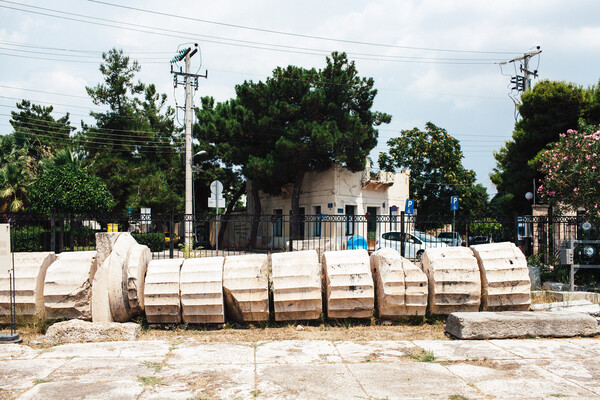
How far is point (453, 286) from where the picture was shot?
7121mm

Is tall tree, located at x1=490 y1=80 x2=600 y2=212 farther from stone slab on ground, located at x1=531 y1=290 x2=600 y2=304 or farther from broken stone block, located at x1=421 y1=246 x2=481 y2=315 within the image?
broken stone block, located at x1=421 y1=246 x2=481 y2=315

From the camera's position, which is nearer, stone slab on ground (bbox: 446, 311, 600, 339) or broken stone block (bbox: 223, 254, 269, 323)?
stone slab on ground (bbox: 446, 311, 600, 339)

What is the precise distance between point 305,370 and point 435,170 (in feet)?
115

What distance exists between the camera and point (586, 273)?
10211mm

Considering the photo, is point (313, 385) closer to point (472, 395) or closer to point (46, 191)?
point (472, 395)

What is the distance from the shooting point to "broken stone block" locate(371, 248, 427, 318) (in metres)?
6.95

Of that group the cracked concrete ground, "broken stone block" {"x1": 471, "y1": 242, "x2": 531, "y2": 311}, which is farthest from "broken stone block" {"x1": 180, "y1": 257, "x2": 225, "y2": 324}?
"broken stone block" {"x1": 471, "y1": 242, "x2": 531, "y2": 311}

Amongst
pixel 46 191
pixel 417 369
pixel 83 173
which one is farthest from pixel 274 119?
pixel 417 369

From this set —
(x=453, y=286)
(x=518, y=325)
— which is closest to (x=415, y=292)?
(x=453, y=286)

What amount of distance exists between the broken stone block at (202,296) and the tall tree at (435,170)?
108ft

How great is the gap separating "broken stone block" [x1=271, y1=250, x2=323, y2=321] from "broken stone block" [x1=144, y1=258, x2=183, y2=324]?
4.57ft

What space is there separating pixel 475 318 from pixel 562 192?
5.79 metres

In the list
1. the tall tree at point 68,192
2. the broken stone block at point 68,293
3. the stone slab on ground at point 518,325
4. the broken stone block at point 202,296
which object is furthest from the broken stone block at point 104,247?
the tall tree at point 68,192

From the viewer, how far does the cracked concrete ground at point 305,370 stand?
4.29 metres
